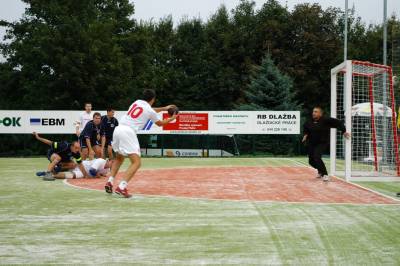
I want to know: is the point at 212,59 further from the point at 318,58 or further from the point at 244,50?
the point at 318,58

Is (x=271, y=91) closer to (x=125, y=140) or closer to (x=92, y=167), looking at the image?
(x=92, y=167)

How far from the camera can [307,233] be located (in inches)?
295

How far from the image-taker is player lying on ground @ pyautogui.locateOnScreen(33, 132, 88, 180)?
15.4 metres

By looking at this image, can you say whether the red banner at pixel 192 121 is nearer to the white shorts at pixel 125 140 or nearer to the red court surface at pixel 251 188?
the red court surface at pixel 251 188

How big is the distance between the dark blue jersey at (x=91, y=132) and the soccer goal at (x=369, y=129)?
7.05 metres

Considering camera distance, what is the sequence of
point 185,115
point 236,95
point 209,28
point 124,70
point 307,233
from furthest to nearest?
point 209,28
point 236,95
point 124,70
point 185,115
point 307,233

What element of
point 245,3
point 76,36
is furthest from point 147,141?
point 245,3

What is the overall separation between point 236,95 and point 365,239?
50.8 metres

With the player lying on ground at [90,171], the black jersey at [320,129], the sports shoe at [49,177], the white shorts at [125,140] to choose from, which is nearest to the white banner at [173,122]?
the player lying on ground at [90,171]

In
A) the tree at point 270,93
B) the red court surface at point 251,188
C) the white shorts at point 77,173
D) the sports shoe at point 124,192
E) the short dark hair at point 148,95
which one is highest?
the tree at point 270,93

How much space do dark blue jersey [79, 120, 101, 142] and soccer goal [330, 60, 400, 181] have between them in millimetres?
7049

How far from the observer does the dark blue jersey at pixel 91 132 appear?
1703 centimetres

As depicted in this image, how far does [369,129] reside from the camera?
20422 millimetres

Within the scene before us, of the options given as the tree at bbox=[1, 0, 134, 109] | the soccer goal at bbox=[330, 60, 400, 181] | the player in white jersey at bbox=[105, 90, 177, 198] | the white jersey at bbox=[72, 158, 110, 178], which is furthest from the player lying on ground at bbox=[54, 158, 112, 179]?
the tree at bbox=[1, 0, 134, 109]
